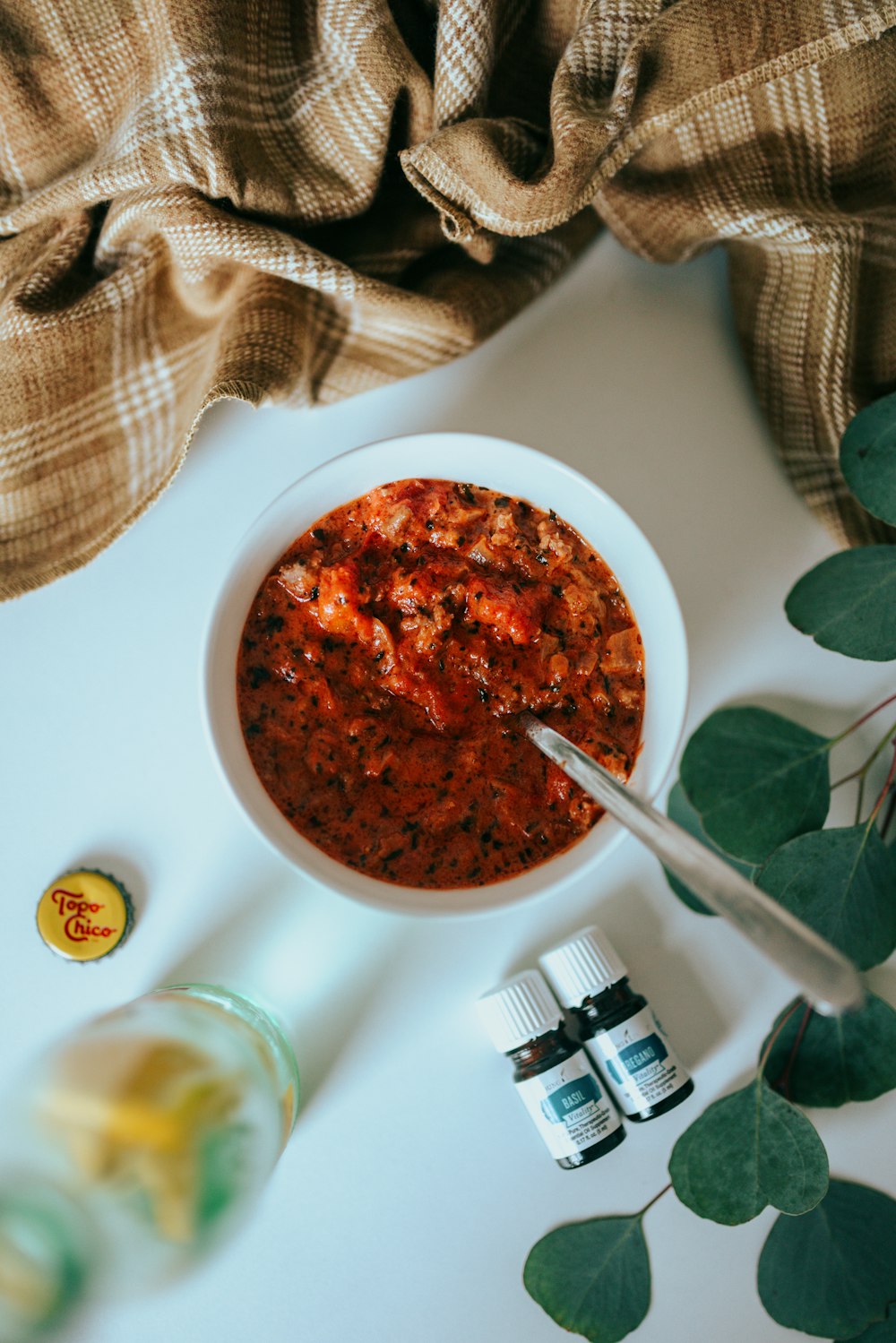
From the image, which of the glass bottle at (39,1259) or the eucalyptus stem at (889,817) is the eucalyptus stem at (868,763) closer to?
the eucalyptus stem at (889,817)

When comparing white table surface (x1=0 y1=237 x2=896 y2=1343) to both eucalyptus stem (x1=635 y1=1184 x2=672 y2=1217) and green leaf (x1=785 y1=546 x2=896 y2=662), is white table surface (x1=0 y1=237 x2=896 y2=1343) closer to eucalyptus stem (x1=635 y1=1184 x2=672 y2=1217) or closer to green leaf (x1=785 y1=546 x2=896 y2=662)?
eucalyptus stem (x1=635 y1=1184 x2=672 y2=1217)

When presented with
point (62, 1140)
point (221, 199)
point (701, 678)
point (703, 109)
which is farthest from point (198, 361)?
point (62, 1140)

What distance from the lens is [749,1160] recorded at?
3.87ft

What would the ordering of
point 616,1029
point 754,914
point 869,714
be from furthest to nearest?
point 869,714 → point 616,1029 → point 754,914

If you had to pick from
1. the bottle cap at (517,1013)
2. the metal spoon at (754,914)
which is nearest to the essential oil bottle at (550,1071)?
the bottle cap at (517,1013)

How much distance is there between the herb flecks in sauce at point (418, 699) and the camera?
1069mm

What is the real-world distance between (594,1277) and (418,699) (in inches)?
31.7

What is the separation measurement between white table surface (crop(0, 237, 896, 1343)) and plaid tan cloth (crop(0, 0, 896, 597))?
10 cm

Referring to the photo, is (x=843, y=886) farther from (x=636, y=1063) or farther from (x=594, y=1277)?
(x=594, y=1277)

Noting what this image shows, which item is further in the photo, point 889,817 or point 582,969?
point 889,817

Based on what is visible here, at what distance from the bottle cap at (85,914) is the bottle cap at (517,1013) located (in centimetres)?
48

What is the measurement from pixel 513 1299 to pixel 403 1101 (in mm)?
300

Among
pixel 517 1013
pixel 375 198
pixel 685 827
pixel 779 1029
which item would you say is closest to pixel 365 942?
pixel 517 1013

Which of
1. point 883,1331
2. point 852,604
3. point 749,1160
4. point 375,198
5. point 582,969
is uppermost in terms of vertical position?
point 375,198
